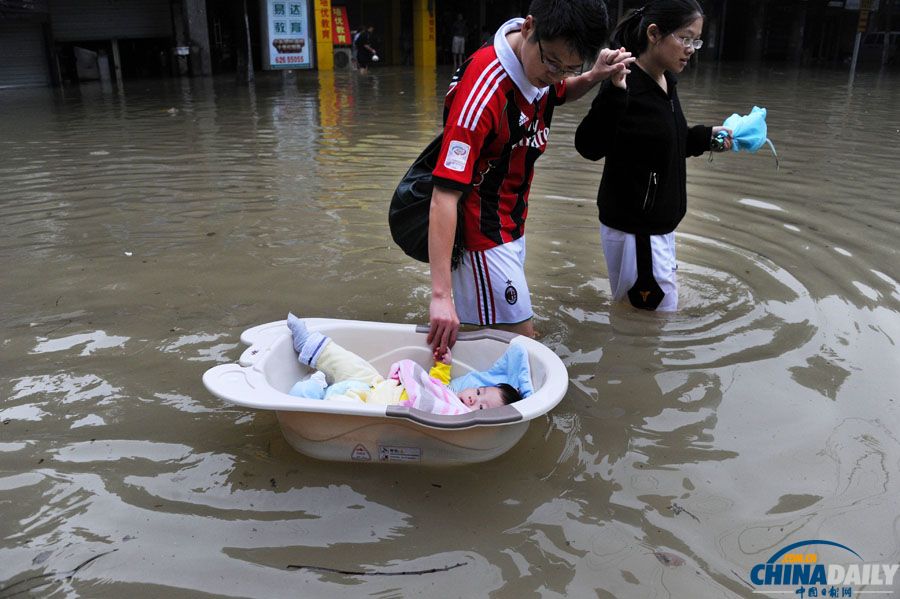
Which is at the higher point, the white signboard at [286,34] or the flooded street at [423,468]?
the white signboard at [286,34]

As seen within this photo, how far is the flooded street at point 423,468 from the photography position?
205 cm

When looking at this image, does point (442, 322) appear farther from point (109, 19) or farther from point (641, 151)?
point (109, 19)

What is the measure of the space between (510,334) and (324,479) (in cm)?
85

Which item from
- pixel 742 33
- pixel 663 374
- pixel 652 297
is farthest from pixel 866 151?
pixel 742 33

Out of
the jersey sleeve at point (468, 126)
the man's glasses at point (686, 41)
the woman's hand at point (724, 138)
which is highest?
the man's glasses at point (686, 41)

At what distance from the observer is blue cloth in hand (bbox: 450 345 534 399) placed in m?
2.58

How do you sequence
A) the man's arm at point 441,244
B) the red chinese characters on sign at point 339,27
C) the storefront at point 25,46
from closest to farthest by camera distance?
1. the man's arm at point 441,244
2. the storefront at point 25,46
3. the red chinese characters on sign at point 339,27

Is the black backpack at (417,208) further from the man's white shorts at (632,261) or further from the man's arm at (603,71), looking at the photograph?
the man's white shorts at (632,261)

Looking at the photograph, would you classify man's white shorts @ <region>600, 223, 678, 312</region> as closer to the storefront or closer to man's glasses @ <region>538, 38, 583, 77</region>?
man's glasses @ <region>538, 38, 583, 77</region>

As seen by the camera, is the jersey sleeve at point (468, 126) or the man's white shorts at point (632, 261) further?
the man's white shorts at point (632, 261)

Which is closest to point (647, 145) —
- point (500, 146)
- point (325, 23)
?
point (500, 146)

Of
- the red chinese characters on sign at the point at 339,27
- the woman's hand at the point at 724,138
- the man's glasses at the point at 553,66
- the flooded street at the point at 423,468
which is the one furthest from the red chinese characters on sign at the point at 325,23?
the man's glasses at the point at 553,66

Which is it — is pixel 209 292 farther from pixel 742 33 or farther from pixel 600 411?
pixel 742 33

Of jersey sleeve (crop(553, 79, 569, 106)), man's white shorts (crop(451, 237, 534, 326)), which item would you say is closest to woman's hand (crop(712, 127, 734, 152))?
jersey sleeve (crop(553, 79, 569, 106))
